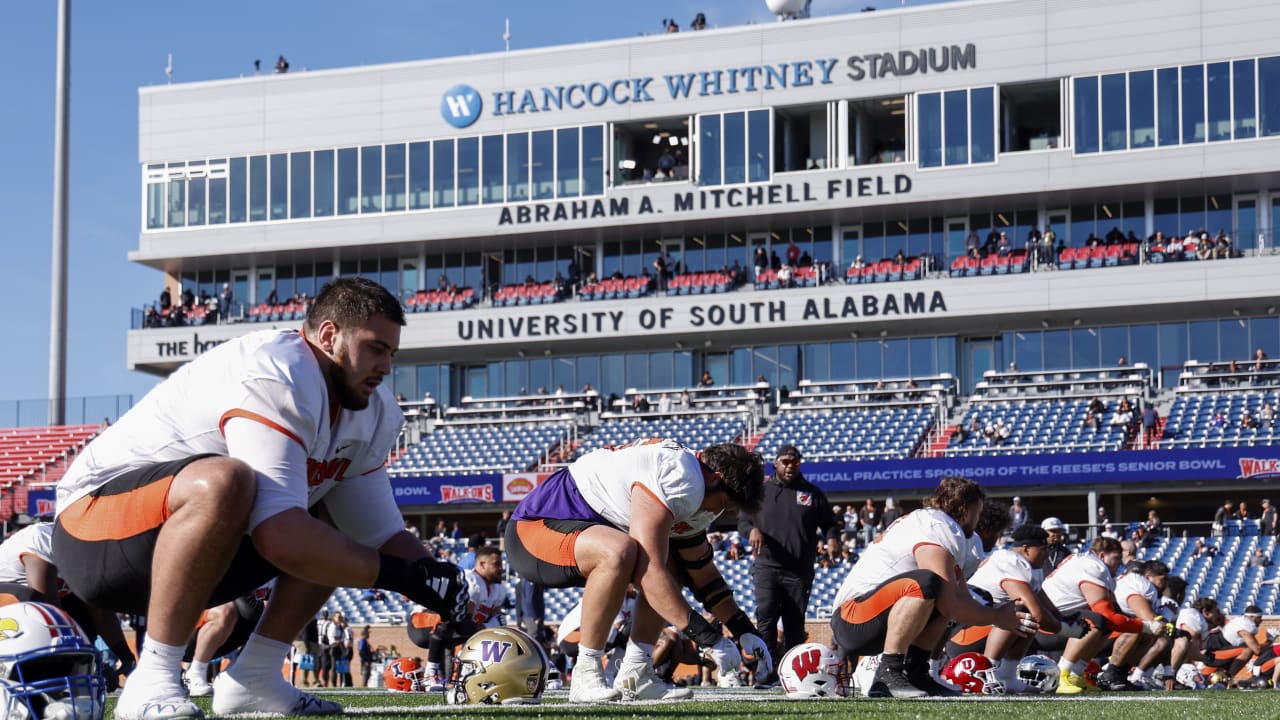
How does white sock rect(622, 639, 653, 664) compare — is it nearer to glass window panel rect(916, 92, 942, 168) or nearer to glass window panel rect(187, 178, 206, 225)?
glass window panel rect(916, 92, 942, 168)

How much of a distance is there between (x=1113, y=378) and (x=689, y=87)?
46.5ft

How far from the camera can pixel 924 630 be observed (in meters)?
9.41

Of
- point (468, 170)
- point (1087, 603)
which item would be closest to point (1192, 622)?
point (1087, 603)

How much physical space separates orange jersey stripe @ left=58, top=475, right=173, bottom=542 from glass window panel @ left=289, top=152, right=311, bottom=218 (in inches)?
1752

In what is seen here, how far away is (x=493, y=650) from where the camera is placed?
25.8 ft

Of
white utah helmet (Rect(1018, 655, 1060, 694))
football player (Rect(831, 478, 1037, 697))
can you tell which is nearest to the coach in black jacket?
white utah helmet (Rect(1018, 655, 1060, 694))

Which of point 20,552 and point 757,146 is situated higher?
point 757,146

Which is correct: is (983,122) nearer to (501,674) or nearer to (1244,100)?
(1244,100)

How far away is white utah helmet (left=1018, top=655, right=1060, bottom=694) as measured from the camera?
36.1 ft

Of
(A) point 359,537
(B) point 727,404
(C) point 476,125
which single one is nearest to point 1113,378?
(B) point 727,404

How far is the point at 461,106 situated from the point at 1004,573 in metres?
38.5

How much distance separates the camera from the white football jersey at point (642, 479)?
823 cm

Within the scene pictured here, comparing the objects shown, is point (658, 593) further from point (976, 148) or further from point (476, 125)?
point (476, 125)

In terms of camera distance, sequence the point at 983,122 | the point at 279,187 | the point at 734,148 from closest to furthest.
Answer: the point at 983,122 < the point at 734,148 < the point at 279,187
